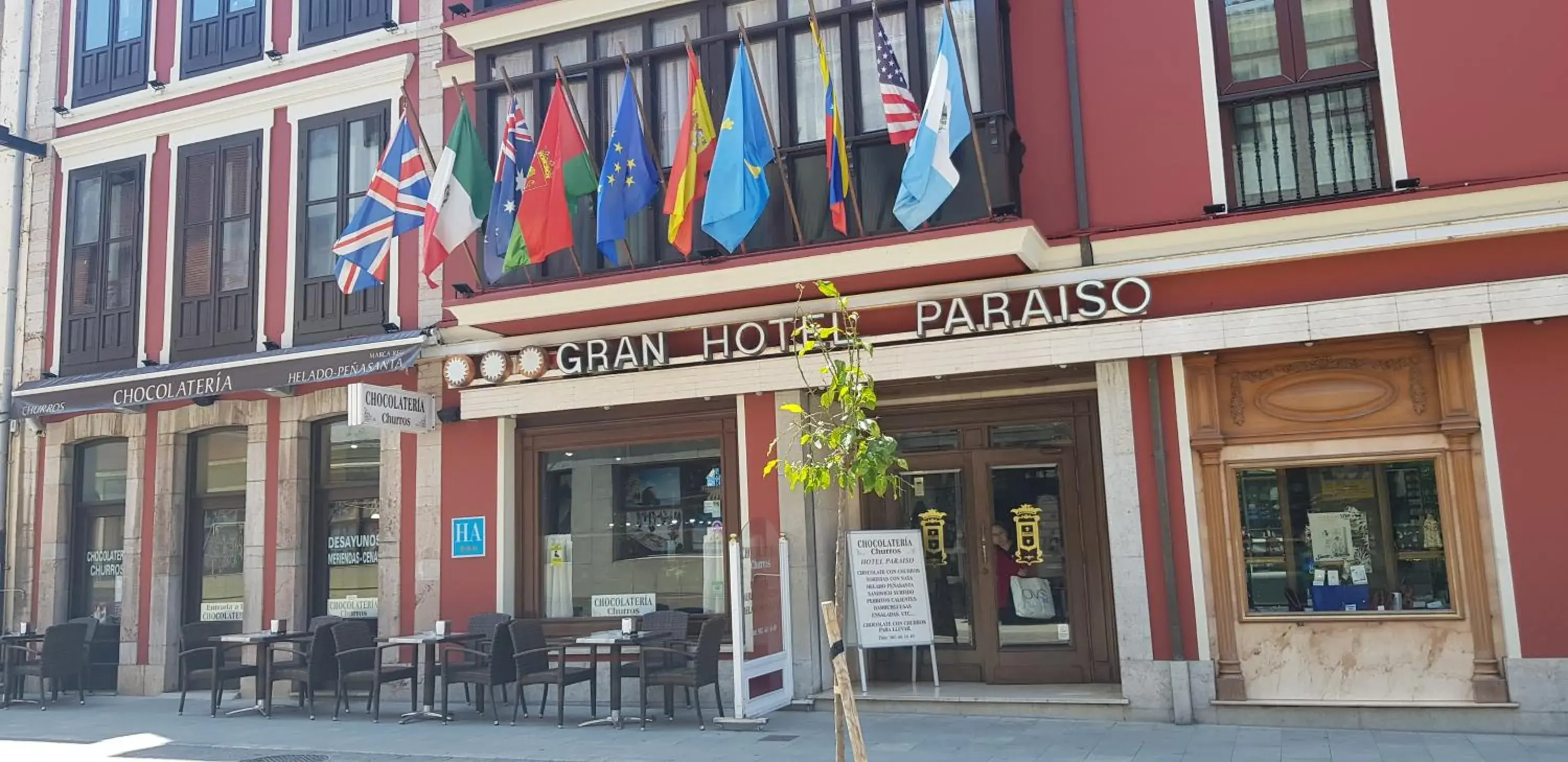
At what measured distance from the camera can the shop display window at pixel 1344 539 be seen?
422 inches

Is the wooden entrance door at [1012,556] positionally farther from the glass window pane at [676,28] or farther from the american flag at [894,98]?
the glass window pane at [676,28]

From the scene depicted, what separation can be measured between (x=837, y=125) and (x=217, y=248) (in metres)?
9.07

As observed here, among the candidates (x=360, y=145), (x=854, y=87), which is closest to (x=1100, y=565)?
(x=854, y=87)

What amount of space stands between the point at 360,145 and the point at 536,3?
3.32 m

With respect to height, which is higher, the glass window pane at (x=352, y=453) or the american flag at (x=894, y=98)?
the american flag at (x=894, y=98)

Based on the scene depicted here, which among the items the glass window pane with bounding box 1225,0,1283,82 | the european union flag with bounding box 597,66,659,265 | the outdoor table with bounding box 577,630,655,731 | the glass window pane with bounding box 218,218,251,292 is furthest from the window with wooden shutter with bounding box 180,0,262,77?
the glass window pane with bounding box 1225,0,1283,82

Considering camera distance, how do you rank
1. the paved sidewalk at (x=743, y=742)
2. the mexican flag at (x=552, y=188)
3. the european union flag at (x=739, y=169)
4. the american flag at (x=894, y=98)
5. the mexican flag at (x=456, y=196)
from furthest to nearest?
1. the mexican flag at (x=456, y=196)
2. the mexican flag at (x=552, y=188)
3. the european union flag at (x=739, y=169)
4. the american flag at (x=894, y=98)
5. the paved sidewalk at (x=743, y=742)

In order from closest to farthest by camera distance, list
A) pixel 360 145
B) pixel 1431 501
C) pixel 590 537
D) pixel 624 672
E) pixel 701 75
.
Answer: pixel 1431 501 → pixel 624 672 → pixel 701 75 → pixel 590 537 → pixel 360 145

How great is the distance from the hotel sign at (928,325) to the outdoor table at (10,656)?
275 inches

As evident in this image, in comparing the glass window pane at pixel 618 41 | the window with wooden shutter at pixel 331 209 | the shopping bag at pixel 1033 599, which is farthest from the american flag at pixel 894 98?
the window with wooden shutter at pixel 331 209

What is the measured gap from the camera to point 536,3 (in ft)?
45.1

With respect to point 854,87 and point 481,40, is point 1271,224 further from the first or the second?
point 481,40

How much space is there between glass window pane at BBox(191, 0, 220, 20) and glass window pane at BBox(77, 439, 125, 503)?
19.2 ft

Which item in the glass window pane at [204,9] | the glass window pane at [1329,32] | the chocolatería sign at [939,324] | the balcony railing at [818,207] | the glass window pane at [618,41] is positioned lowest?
the chocolatería sign at [939,324]
